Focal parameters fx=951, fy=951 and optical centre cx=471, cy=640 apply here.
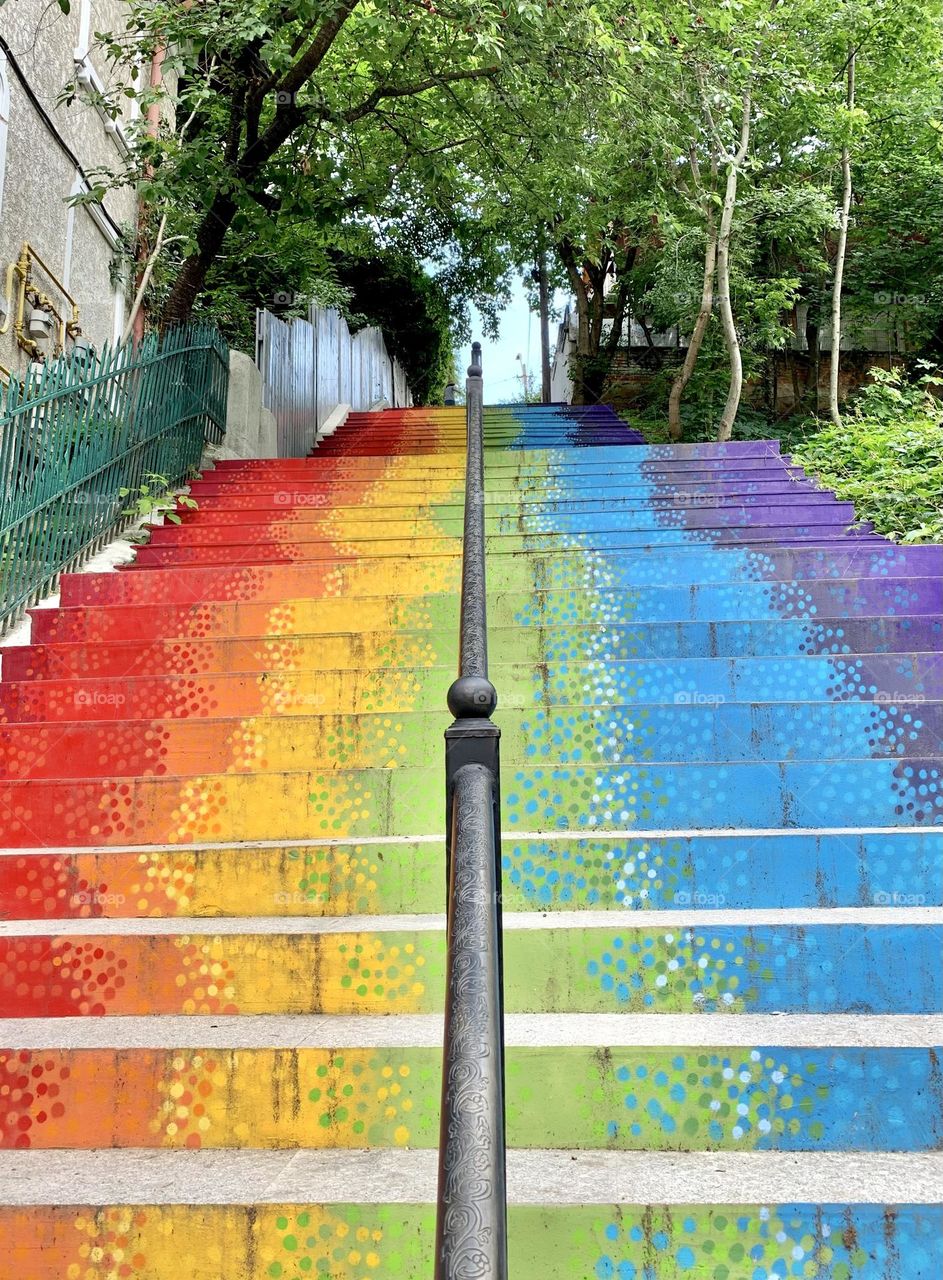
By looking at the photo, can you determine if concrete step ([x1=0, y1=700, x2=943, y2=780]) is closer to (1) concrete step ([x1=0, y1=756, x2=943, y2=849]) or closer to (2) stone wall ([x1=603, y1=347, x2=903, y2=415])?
(1) concrete step ([x1=0, y1=756, x2=943, y2=849])

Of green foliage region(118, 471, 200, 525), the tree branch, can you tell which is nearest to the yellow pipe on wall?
green foliage region(118, 471, 200, 525)

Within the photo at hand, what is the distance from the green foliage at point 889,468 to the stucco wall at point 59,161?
560cm

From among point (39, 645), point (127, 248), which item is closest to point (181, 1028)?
point (39, 645)

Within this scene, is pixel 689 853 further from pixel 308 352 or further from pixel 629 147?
Answer: pixel 308 352

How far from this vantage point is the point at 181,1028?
7.32ft

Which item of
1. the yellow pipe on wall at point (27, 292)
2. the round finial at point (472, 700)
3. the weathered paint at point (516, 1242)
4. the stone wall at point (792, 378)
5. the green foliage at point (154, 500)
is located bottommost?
the weathered paint at point (516, 1242)

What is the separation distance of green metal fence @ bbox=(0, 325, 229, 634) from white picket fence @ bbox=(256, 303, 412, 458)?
7.88ft

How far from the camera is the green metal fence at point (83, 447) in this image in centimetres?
451

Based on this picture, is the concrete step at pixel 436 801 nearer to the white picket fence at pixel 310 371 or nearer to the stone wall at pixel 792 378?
the white picket fence at pixel 310 371

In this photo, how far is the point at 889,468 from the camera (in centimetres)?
639

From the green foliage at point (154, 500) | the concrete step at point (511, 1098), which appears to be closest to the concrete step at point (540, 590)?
the green foliage at point (154, 500)

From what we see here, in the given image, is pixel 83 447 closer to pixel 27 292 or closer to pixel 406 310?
pixel 27 292

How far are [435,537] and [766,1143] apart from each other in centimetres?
406

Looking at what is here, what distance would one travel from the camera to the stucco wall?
6488 millimetres
